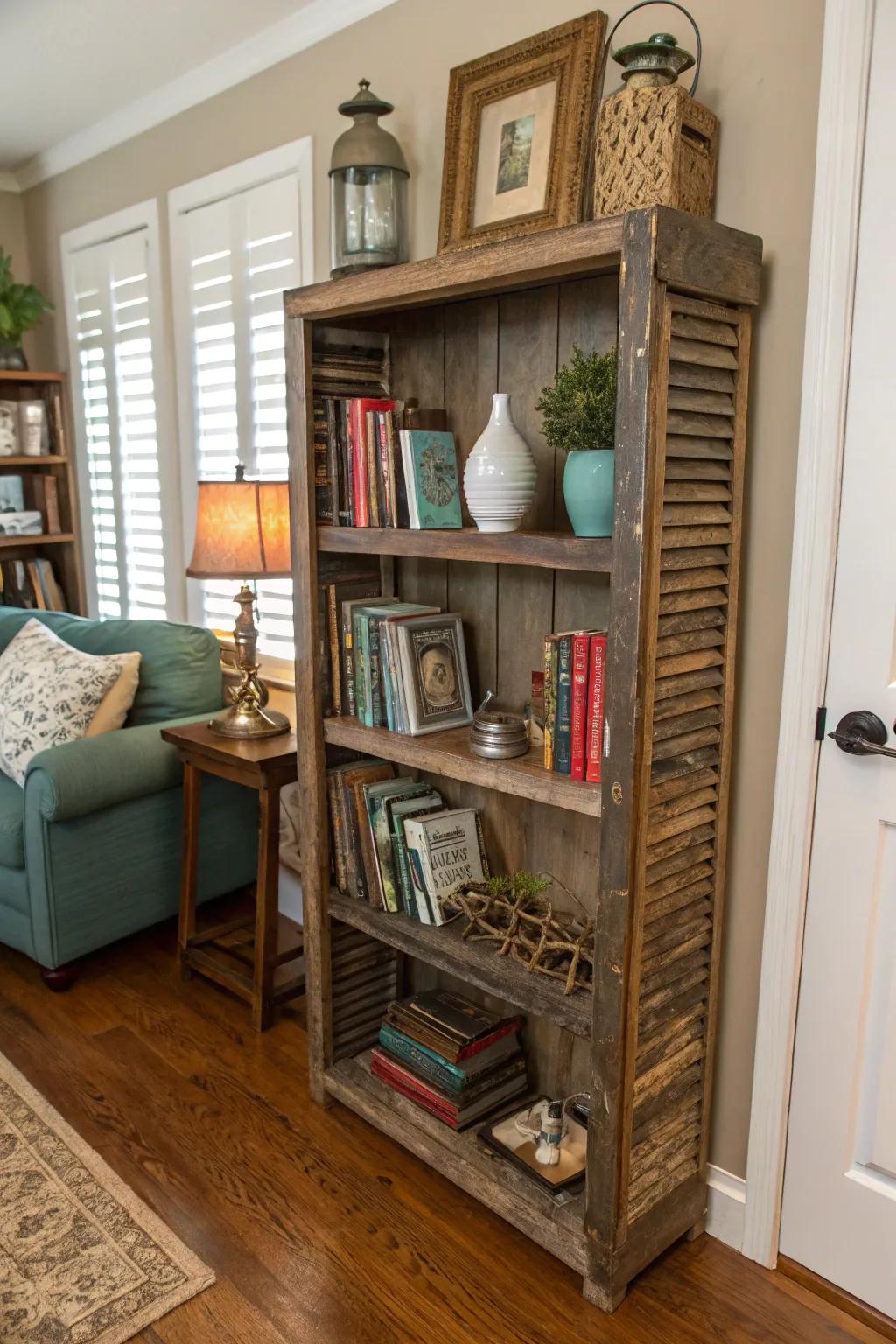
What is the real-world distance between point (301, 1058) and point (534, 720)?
44.2 inches

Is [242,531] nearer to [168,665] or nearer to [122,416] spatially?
[168,665]

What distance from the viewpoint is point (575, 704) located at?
1685 millimetres

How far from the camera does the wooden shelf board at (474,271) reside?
147 centimetres

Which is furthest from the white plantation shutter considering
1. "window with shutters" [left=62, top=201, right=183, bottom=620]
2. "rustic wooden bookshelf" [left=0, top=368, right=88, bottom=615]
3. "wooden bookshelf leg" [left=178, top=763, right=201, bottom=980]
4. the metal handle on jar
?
the metal handle on jar

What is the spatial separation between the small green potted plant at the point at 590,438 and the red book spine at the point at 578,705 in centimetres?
19

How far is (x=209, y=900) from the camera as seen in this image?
3.11m

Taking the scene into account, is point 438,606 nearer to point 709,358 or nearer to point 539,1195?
point 709,358

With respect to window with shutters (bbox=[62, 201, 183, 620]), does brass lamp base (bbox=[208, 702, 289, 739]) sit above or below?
below

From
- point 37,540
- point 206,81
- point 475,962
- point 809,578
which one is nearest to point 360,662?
point 475,962

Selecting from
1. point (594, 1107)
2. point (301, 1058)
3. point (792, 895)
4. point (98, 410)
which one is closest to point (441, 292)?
point (792, 895)

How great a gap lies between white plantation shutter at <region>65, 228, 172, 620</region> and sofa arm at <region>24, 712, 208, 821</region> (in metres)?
0.86

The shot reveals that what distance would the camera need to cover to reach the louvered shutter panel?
2711 mm

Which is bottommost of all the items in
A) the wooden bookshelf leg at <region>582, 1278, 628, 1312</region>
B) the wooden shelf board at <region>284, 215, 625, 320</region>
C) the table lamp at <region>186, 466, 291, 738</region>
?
the wooden bookshelf leg at <region>582, 1278, 628, 1312</region>

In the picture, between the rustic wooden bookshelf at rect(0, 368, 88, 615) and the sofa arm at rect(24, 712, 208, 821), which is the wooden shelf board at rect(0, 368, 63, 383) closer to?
the rustic wooden bookshelf at rect(0, 368, 88, 615)
